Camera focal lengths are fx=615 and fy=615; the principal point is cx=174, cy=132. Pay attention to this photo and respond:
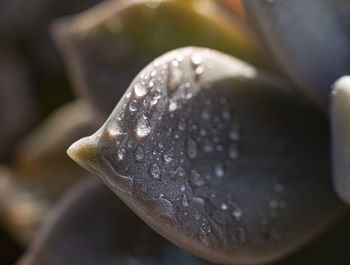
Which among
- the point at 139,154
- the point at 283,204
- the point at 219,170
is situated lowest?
the point at 283,204

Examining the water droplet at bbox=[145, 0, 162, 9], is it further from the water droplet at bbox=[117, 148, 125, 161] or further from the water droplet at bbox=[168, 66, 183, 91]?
the water droplet at bbox=[117, 148, 125, 161]

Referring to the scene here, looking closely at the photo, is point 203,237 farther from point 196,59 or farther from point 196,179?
point 196,59

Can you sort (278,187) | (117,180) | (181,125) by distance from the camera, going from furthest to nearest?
(278,187) → (181,125) → (117,180)

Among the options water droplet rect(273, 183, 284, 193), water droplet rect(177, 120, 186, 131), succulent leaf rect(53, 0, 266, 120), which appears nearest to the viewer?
water droplet rect(177, 120, 186, 131)

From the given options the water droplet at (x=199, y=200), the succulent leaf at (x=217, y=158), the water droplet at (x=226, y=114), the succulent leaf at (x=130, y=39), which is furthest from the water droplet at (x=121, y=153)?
the succulent leaf at (x=130, y=39)

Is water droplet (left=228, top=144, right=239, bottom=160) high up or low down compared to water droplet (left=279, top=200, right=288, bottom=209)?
up

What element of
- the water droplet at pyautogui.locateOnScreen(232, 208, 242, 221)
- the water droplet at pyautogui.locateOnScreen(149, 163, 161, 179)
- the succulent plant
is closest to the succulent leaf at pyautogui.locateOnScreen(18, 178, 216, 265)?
the succulent plant

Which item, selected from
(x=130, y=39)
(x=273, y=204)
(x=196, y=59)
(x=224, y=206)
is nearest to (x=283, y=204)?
(x=273, y=204)
